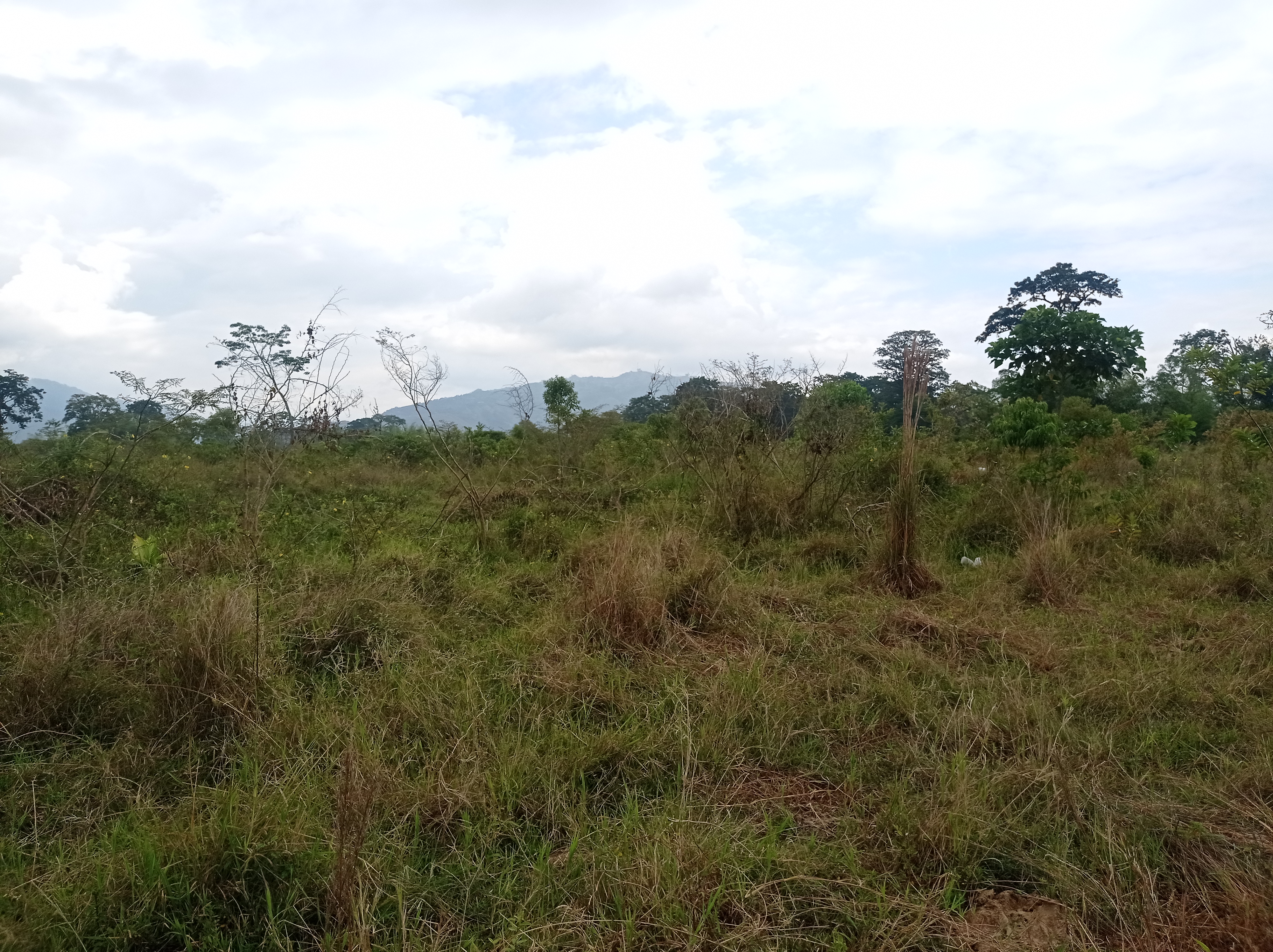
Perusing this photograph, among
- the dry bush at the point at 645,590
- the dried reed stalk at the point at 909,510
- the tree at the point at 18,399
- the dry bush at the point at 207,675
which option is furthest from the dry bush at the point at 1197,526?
the tree at the point at 18,399

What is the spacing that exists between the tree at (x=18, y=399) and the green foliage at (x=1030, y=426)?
1820cm

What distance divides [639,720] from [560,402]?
32.9ft

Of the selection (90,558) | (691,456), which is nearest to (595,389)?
(691,456)

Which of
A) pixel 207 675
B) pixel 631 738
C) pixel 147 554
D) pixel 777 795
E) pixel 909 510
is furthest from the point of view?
pixel 909 510

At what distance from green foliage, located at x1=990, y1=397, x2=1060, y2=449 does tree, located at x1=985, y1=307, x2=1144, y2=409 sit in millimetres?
9542

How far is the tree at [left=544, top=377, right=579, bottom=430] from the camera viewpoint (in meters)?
11.4

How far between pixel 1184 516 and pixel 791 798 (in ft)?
15.7

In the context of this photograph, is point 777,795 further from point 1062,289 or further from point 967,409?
point 1062,289

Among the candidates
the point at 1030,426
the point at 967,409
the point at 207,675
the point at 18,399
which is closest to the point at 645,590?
the point at 207,675

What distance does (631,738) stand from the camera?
285 centimetres

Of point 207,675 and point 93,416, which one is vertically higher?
point 93,416

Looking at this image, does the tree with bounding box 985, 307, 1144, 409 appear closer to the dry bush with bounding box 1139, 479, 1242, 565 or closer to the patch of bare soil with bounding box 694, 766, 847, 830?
the dry bush with bounding box 1139, 479, 1242, 565

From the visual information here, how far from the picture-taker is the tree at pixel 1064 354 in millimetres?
15328

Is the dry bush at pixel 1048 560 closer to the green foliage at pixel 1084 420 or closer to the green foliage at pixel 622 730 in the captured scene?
the green foliage at pixel 622 730
